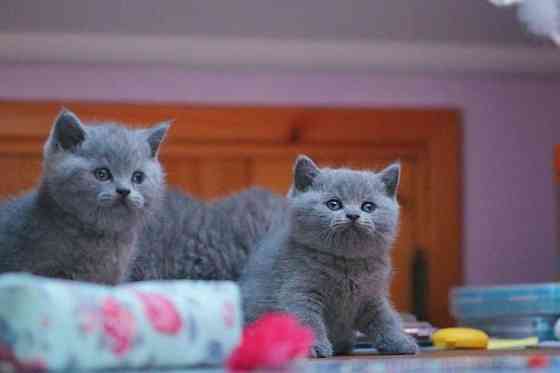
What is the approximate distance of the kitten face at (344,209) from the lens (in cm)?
124

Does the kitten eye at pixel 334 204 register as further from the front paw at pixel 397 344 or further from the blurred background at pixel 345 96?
the blurred background at pixel 345 96

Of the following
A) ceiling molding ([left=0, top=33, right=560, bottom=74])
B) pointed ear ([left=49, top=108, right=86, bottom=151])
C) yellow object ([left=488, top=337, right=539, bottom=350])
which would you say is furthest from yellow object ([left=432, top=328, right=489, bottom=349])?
ceiling molding ([left=0, top=33, right=560, bottom=74])

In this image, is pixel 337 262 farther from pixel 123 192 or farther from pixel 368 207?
pixel 123 192

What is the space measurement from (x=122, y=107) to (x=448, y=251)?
975 millimetres

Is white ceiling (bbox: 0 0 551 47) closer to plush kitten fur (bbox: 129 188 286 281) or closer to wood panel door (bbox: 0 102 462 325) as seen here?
wood panel door (bbox: 0 102 462 325)

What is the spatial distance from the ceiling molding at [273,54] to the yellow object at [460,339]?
1190 mm

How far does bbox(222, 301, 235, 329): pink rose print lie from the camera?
87 cm

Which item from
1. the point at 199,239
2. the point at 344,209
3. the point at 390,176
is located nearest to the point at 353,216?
the point at 344,209

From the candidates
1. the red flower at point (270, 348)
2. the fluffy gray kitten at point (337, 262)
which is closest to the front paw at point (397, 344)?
the fluffy gray kitten at point (337, 262)

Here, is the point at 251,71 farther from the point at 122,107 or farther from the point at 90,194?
the point at 90,194

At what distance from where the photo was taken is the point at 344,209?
125 cm

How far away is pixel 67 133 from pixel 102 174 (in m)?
0.08

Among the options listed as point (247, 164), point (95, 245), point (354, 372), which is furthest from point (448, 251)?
point (354, 372)

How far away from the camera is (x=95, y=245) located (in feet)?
3.90
